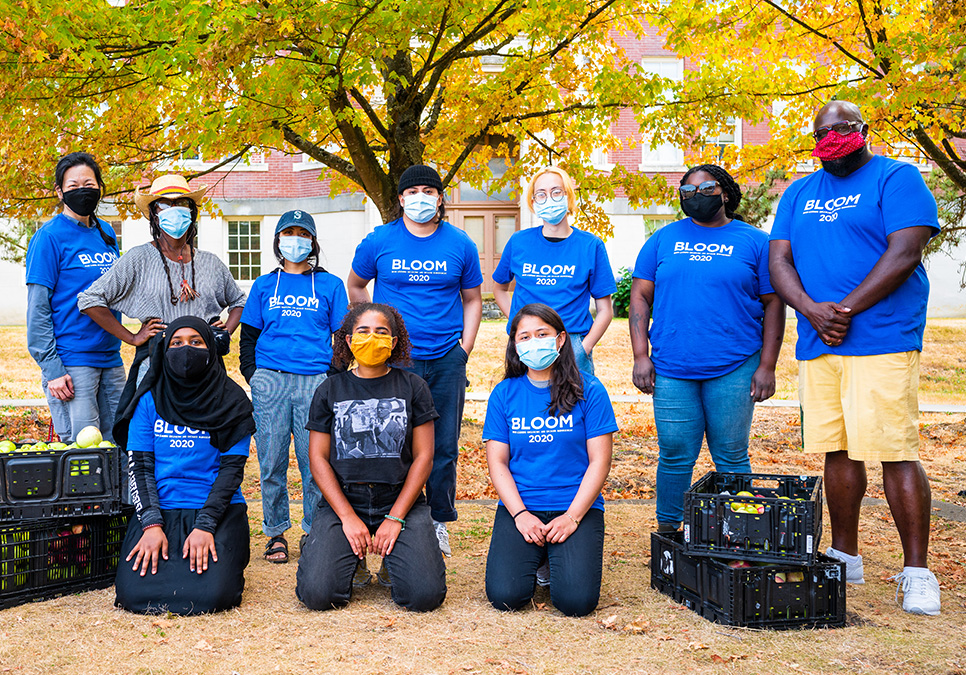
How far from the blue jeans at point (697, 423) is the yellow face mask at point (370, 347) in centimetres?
158

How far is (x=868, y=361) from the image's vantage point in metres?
4.32

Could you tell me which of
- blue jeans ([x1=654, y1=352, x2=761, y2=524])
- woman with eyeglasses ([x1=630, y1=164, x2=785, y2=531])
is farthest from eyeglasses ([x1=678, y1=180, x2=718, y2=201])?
blue jeans ([x1=654, y1=352, x2=761, y2=524])

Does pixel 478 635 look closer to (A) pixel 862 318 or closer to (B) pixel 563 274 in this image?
(B) pixel 563 274

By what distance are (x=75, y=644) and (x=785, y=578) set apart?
10.9ft

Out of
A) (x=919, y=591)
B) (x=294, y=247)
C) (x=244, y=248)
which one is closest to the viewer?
(x=919, y=591)

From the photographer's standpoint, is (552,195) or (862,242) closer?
(862,242)

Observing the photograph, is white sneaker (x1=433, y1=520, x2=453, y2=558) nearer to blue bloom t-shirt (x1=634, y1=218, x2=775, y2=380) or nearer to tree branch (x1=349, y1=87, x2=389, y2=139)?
blue bloom t-shirt (x1=634, y1=218, x2=775, y2=380)

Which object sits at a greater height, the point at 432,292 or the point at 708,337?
the point at 432,292

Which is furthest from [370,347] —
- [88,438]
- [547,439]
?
[88,438]

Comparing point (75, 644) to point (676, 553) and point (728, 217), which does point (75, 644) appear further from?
point (728, 217)

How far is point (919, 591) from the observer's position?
167 inches

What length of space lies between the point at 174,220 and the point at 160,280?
376 millimetres

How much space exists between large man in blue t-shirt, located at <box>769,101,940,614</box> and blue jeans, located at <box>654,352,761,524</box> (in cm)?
36

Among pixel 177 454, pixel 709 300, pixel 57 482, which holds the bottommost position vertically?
pixel 57 482
